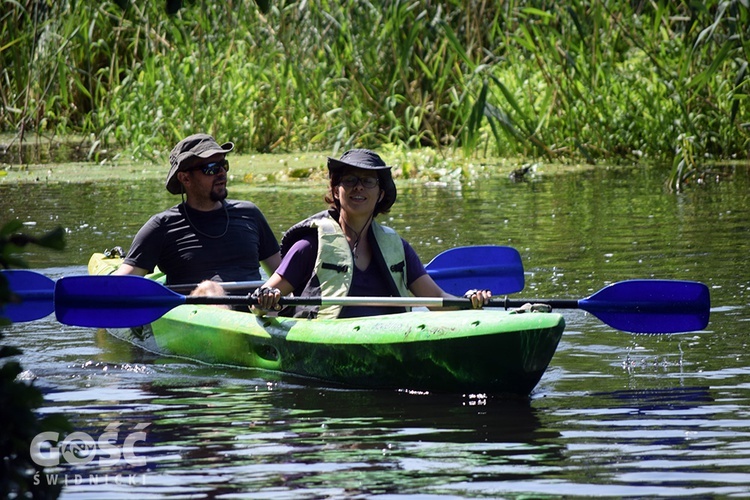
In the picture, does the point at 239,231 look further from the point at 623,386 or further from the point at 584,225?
the point at 584,225

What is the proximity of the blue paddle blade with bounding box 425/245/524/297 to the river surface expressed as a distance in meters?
0.38

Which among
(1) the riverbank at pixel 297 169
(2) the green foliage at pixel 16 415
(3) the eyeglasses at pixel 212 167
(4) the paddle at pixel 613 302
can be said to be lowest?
(1) the riverbank at pixel 297 169

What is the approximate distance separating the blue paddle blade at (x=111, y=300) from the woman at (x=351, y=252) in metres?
0.53

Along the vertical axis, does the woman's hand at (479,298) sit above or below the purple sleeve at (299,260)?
below

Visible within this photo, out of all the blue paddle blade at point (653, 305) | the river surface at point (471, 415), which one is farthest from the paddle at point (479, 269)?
the blue paddle blade at point (653, 305)

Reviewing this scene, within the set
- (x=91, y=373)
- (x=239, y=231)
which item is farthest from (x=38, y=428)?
(x=239, y=231)

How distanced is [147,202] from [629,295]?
21.4 ft

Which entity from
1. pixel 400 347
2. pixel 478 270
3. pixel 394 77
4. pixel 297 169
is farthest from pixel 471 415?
pixel 394 77

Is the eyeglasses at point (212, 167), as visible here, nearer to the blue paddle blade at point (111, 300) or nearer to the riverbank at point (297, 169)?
the blue paddle blade at point (111, 300)

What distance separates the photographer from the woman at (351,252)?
508 cm

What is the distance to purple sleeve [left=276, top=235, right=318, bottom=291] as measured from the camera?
5.17 m

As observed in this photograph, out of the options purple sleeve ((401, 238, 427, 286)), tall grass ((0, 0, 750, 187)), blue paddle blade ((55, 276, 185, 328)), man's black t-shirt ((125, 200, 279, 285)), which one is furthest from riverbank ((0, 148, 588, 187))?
purple sleeve ((401, 238, 427, 286))

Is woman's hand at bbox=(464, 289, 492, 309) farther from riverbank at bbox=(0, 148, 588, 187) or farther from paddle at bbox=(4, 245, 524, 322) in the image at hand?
riverbank at bbox=(0, 148, 588, 187)

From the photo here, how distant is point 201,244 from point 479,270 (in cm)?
136
